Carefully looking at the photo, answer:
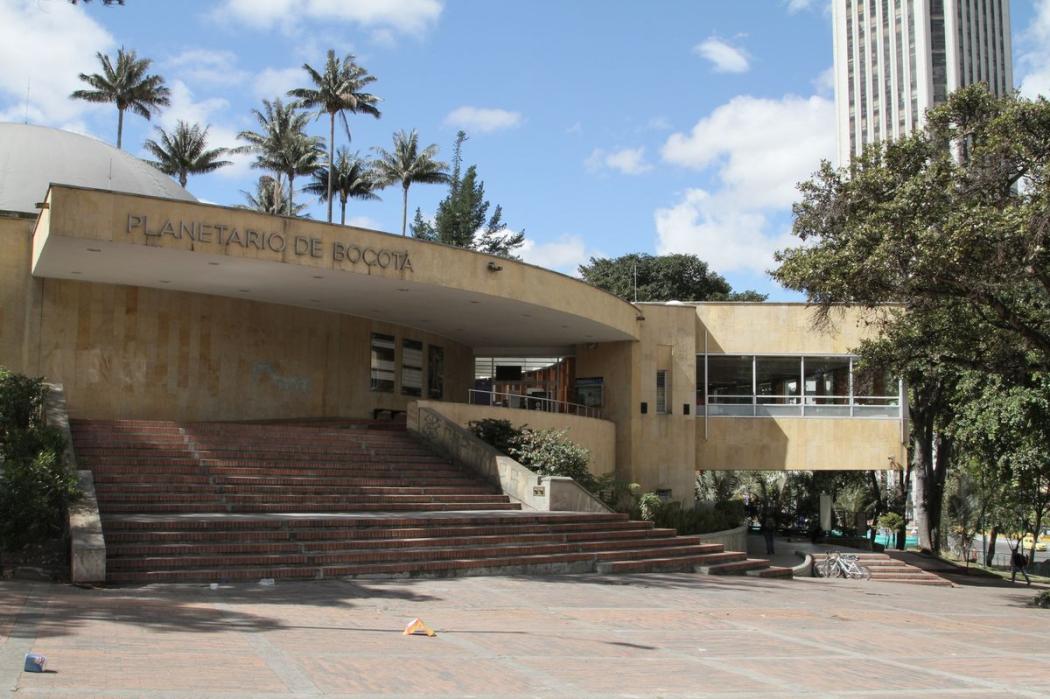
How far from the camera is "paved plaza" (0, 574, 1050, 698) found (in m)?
6.67

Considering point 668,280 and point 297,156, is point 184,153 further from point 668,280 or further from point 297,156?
point 668,280

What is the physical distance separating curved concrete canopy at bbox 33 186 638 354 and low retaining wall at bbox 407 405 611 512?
10.0 ft

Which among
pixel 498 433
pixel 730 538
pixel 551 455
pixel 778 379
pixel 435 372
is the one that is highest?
pixel 778 379

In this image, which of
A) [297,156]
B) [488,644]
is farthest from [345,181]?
[488,644]

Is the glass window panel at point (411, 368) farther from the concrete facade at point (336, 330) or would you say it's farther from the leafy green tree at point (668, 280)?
the leafy green tree at point (668, 280)

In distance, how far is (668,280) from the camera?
205ft

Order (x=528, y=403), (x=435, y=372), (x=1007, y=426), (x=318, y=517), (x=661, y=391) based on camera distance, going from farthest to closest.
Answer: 1. (x=661, y=391)
2. (x=435, y=372)
3. (x=528, y=403)
4. (x=1007, y=426)
5. (x=318, y=517)

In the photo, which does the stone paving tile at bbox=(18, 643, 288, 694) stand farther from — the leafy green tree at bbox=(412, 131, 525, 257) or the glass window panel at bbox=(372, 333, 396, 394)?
the leafy green tree at bbox=(412, 131, 525, 257)

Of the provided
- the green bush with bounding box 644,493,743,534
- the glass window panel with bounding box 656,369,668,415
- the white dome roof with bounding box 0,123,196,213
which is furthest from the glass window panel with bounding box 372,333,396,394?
the green bush with bounding box 644,493,743,534

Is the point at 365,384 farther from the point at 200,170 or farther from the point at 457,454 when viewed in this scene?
the point at 200,170

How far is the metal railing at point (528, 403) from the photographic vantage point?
24219 mm

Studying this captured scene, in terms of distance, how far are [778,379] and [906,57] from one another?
85.1 meters

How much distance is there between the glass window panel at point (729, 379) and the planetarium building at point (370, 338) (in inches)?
2.4

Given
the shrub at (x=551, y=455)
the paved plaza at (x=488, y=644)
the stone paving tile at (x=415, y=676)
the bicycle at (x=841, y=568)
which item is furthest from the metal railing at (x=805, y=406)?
the stone paving tile at (x=415, y=676)
